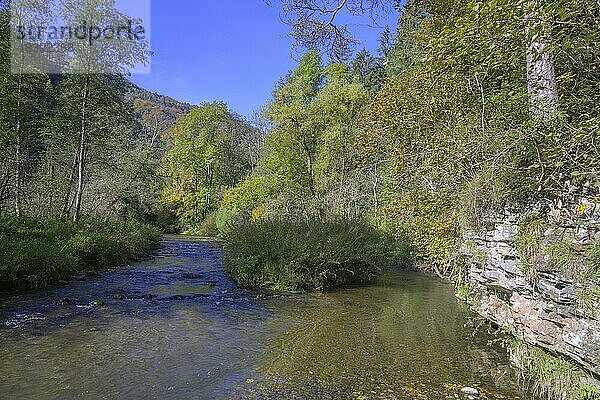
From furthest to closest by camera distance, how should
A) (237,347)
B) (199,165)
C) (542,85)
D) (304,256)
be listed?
(199,165) → (304,256) → (237,347) → (542,85)

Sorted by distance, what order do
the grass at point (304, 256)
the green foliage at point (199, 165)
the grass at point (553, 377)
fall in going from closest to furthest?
the grass at point (553, 377) < the grass at point (304, 256) < the green foliage at point (199, 165)

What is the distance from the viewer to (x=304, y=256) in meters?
12.0

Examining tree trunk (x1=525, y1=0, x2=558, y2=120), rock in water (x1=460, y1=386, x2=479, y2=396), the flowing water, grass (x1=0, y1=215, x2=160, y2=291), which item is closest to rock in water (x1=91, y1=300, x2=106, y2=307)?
the flowing water

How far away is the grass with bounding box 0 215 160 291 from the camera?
34.3 ft

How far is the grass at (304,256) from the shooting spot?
1209 cm

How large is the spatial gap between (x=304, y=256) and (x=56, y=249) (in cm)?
674

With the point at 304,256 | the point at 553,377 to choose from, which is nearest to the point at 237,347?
the point at 553,377

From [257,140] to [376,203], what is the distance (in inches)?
957

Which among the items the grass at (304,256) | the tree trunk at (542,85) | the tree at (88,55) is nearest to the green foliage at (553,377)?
the tree trunk at (542,85)

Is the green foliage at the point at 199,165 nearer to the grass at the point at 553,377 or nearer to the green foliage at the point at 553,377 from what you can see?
the grass at the point at 553,377

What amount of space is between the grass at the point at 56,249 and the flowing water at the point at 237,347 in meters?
0.73

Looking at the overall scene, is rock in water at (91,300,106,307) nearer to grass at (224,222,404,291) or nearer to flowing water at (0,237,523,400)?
flowing water at (0,237,523,400)

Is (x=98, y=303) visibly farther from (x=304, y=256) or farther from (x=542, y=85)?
(x=542, y=85)

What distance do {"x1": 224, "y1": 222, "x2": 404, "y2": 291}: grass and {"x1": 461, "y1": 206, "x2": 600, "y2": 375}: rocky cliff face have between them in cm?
634
